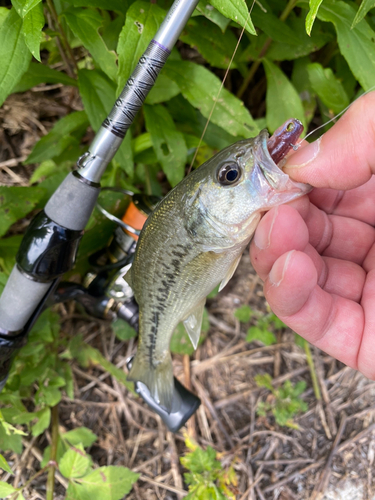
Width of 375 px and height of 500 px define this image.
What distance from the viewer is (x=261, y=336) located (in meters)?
A: 3.12

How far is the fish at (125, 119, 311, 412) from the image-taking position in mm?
1488

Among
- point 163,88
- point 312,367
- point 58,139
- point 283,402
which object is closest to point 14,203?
point 58,139

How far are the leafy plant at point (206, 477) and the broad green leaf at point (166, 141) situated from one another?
184 centimetres

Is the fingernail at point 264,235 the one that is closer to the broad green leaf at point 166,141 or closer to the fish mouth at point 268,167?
the fish mouth at point 268,167

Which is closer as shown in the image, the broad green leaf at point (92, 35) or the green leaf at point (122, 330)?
the broad green leaf at point (92, 35)

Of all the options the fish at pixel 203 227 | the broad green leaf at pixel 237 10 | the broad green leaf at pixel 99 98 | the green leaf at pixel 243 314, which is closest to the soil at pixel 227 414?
the green leaf at pixel 243 314

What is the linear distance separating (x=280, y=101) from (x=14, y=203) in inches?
70.6

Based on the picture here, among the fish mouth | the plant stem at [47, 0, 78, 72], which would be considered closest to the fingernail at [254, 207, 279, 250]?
the fish mouth

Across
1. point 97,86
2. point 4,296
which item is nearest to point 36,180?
point 97,86

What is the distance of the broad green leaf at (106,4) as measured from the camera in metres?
1.80

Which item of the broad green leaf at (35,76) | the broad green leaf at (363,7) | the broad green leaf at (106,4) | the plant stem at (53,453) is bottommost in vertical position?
the plant stem at (53,453)

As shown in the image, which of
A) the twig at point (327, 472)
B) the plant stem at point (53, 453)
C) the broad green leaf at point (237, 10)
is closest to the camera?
the broad green leaf at point (237, 10)

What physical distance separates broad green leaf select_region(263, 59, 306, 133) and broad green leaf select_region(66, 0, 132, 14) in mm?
964

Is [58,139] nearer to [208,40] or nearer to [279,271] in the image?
[208,40]
